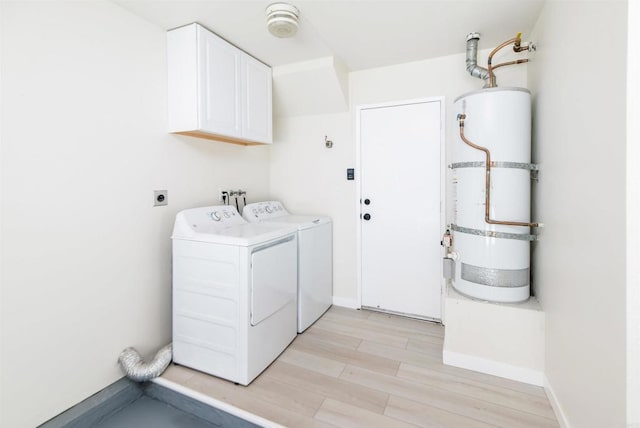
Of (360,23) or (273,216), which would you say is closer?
(360,23)

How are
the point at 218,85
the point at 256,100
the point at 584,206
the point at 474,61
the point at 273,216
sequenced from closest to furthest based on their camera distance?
the point at 584,206 < the point at 218,85 < the point at 474,61 < the point at 256,100 < the point at 273,216

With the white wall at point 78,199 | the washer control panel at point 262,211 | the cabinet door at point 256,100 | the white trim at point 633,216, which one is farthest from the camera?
the washer control panel at point 262,211

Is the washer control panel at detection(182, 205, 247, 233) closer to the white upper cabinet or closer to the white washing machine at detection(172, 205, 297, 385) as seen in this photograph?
the white washing machine at detection(172, 205, 297, 385)

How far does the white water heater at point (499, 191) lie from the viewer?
1.90 meters

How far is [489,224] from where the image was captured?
1949 millimetres

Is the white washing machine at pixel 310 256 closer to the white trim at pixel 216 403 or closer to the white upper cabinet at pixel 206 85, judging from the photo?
the white upper cabinet at pixel 206 85

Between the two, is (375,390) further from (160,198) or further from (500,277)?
(160,198)

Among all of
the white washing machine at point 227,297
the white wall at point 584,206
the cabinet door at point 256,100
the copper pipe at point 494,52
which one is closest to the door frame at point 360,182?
the copper pipe at point 494,52

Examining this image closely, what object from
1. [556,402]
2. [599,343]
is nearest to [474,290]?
[556,402]

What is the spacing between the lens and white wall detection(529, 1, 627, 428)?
40.7 inches

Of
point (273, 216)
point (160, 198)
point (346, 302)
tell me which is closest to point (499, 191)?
point (346, 302)

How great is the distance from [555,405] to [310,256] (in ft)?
6.08

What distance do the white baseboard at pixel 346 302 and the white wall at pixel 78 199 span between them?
5.29ft

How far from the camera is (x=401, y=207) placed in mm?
2812
